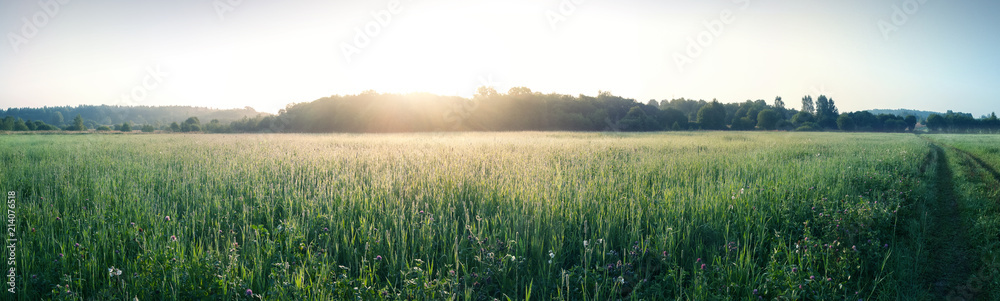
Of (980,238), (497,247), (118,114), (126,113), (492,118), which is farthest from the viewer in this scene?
(126,113)

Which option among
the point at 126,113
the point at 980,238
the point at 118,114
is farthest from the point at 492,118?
the point at 126,113

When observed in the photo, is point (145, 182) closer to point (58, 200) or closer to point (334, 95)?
point (58, 200)

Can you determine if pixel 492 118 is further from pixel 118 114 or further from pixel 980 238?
pixel 118 114

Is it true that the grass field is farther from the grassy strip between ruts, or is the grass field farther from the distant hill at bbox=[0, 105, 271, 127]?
the distant hill at bbox=[0, 105, 271, 127]

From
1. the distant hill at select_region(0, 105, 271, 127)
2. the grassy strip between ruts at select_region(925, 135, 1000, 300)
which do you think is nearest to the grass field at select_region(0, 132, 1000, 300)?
the grassy strip between ruts at select_region(925, 135, 1000, 300)

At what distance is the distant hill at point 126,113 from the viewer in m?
102

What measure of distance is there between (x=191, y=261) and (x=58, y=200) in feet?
13.7

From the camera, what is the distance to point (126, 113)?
142 metres

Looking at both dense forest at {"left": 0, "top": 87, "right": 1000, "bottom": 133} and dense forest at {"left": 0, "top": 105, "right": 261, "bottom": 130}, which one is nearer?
dense forest at {"left": 0, "top": 87, "right": 1000, "bottom": 133}

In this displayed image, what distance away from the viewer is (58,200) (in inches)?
202

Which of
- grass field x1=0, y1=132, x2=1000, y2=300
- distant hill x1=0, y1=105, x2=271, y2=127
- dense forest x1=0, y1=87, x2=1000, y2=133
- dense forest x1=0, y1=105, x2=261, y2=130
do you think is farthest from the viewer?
distant hill x1=0, y1=105, x2=271, y2=127

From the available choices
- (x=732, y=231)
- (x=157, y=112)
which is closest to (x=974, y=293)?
(x=732, y=231)

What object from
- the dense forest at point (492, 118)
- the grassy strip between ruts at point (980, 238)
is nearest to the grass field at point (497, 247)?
the grassy strip between ruts at point (980, 238)

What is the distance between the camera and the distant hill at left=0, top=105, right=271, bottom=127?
102 metres
